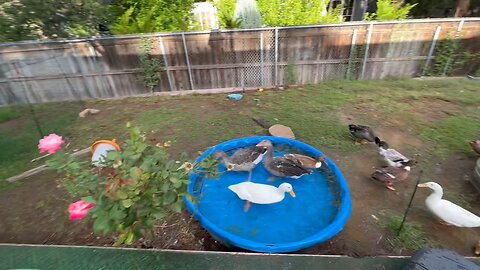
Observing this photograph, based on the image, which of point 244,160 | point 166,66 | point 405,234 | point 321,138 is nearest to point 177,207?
point 244,160

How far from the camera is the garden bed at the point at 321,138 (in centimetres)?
285

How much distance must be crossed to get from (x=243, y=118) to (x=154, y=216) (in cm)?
394

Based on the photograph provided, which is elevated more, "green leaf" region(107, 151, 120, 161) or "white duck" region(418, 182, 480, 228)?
"green leaf" region(107, 151, 120, 161)

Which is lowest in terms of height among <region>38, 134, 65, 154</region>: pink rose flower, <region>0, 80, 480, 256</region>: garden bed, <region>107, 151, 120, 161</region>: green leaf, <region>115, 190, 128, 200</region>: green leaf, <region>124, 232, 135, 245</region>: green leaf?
<region>0, 80, 480, 256</region>: garden bed

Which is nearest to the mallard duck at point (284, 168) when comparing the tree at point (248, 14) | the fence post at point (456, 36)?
the tree at point (248, 14)

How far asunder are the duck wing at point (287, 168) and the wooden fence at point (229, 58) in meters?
4.70

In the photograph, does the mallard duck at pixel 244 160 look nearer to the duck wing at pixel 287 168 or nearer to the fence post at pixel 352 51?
the duck wing at pixel 287 168

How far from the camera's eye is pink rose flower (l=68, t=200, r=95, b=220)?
66.1 inches

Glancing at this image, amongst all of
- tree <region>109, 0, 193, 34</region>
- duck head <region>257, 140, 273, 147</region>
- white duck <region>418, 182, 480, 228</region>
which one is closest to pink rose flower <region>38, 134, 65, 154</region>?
duck head <region>257, 140, 273, 147</region>

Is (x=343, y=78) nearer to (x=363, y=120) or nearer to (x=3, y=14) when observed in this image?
(x=363, y=120)

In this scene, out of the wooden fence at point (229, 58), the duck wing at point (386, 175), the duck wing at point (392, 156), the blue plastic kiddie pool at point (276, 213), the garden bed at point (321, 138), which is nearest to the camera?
the blue plastic kiddie pool at point (276, 213)

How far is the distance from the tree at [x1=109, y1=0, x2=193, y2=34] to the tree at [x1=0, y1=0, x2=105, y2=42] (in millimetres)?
721

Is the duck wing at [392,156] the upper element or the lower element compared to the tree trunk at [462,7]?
lower

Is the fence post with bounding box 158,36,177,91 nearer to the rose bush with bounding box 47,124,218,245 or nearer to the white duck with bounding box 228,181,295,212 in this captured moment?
the white duck with bounding box 228,181,295,212
